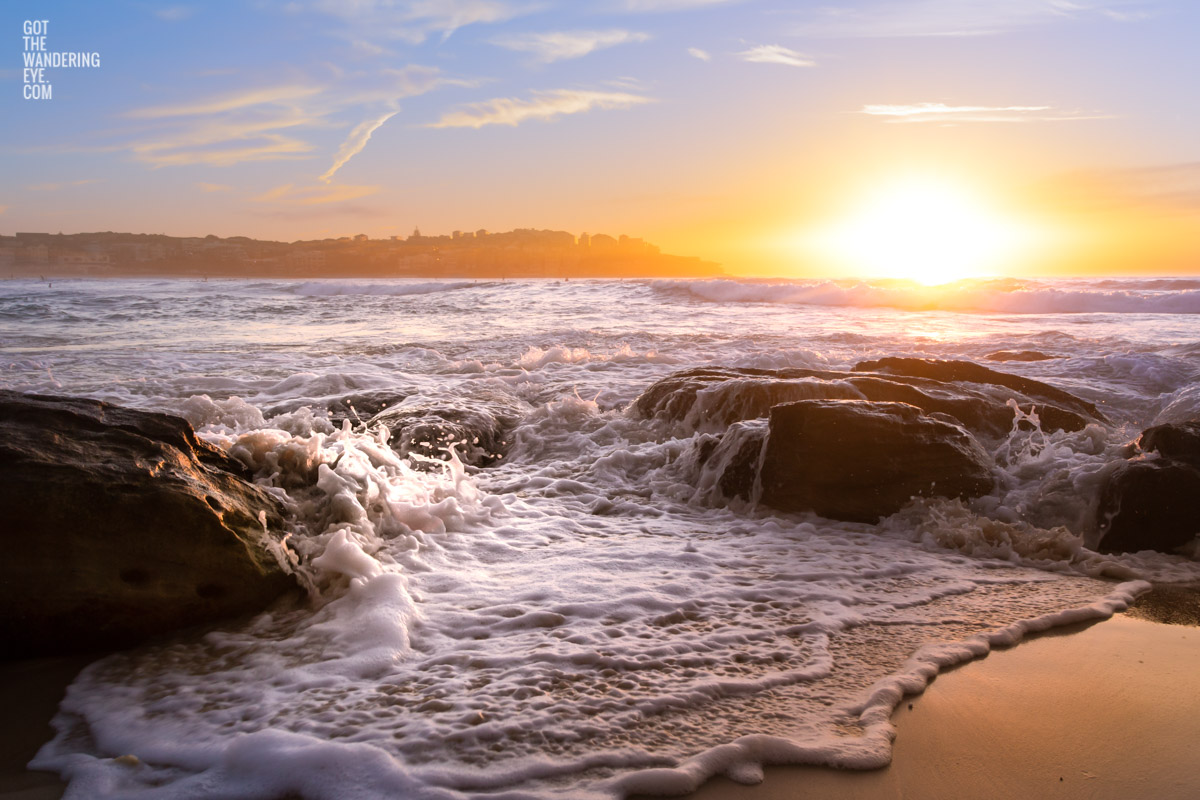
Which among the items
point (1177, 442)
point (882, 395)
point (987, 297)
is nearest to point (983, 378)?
point (882, 395)

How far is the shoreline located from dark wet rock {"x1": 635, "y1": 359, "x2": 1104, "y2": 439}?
3.04 m

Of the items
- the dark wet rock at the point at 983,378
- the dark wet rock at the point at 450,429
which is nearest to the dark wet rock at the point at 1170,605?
the dark wet rock at the point at 983,378

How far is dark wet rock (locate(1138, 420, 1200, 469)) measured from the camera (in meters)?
4.46

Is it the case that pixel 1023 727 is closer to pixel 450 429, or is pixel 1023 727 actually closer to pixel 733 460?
pixel 733 460

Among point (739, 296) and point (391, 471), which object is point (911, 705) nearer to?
point (391, 471)

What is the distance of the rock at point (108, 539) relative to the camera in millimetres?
2773

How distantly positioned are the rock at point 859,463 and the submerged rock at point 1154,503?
0.71 metres

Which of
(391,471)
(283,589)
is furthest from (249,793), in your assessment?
(391,471)

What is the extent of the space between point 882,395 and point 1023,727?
13.6 feet

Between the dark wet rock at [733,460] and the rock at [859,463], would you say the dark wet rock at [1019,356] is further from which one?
the dark wet rock at [733,460]

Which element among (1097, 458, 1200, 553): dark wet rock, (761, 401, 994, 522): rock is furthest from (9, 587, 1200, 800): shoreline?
(761, 401, 994, 522): rock

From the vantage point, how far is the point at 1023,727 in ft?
7.88

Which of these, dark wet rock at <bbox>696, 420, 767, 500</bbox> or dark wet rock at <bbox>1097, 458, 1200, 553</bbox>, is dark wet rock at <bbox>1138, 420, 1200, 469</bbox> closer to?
dark wet rock at <bbox>1097, 458, 1200, 553</bbox>

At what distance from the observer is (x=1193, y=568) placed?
3.85 m
